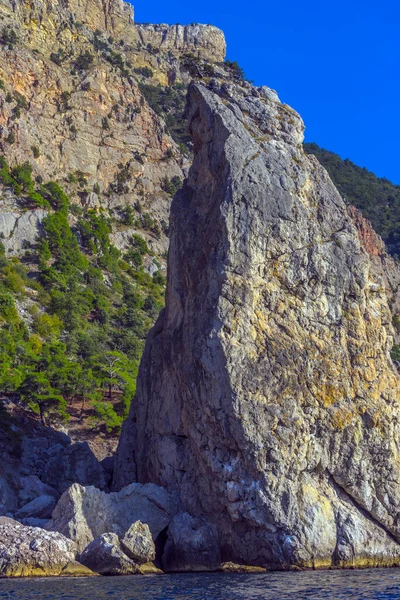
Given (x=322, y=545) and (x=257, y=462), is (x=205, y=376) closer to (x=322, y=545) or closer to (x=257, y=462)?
(x=257, y=462)

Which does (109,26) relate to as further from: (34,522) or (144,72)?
(34,522)

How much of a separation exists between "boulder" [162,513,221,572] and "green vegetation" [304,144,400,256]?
6951 centimetres

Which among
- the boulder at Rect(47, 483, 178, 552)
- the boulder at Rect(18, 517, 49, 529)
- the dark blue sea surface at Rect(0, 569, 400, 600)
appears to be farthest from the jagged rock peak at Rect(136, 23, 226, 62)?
the dark blue sea surface at Rect(0, 569, 400, 600)

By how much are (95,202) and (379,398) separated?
6082 cm

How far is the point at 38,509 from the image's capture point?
3192 cm

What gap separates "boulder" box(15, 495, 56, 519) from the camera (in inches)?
1244

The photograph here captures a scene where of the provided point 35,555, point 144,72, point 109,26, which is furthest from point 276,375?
point 109,26

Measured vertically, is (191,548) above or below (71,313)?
below

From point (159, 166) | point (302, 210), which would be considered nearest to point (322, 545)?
point (302, 210)

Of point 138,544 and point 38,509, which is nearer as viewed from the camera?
point 138,544

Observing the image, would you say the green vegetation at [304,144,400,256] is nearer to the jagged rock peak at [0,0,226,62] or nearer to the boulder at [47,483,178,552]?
the jagged rock peak at [0,0,226,62]

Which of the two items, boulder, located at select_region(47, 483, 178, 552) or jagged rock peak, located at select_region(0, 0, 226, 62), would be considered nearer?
boulder, located at select_region(47, 483, 178, 552)

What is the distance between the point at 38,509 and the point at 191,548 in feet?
24.4

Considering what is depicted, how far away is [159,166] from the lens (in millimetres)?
94812
